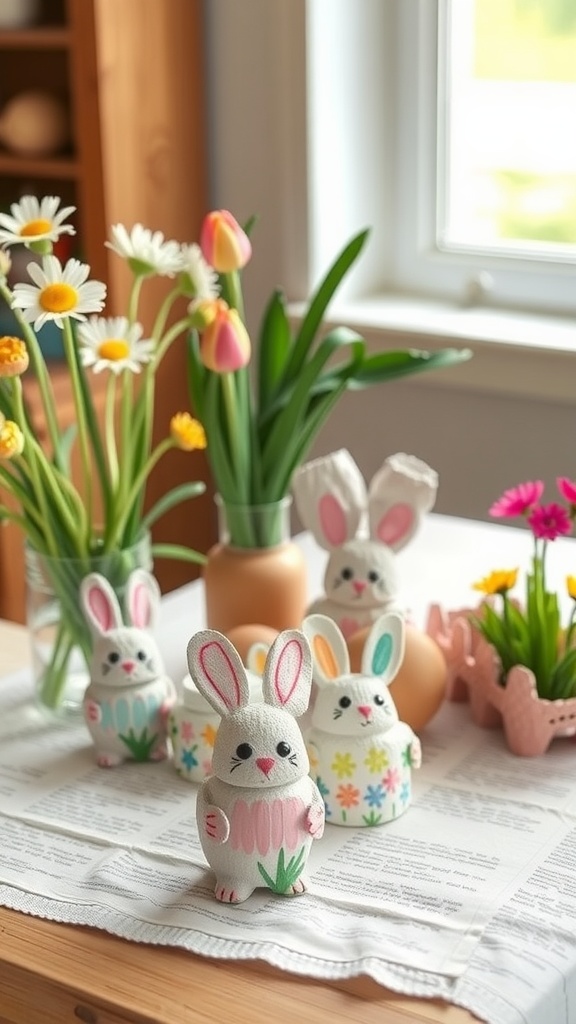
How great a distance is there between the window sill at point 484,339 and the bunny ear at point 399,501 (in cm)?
74

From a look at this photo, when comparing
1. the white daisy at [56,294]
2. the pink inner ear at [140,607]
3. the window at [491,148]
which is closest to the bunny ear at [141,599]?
the pink inner ear at [140,607]

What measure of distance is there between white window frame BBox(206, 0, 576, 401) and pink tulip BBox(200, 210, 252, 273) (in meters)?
0.87

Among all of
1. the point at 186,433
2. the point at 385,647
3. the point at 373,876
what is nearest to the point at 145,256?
the point at 186,433

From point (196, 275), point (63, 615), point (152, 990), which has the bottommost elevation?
point (152, 990)

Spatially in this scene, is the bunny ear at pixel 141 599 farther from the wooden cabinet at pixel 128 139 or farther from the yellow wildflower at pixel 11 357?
the wooden cabinet at pixel 128 139

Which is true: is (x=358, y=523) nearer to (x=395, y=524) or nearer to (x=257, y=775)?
(x=395, y=524)

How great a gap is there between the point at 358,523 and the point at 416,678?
0.17 m

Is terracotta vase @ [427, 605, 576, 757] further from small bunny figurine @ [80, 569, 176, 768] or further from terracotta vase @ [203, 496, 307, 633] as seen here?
small bunny figurine @ [80, 569, 176, 768]

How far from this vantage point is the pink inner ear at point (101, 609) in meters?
1.09

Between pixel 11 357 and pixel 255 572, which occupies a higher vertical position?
pixel 11 357

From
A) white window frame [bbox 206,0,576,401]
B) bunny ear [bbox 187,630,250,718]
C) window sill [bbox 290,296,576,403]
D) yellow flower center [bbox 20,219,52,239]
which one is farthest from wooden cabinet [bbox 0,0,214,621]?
bunny ear [bbox 187,630,250,718]

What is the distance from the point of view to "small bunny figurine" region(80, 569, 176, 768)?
109 centimetres

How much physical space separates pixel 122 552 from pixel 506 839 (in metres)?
0.38

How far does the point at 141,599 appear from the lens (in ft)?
3.77
